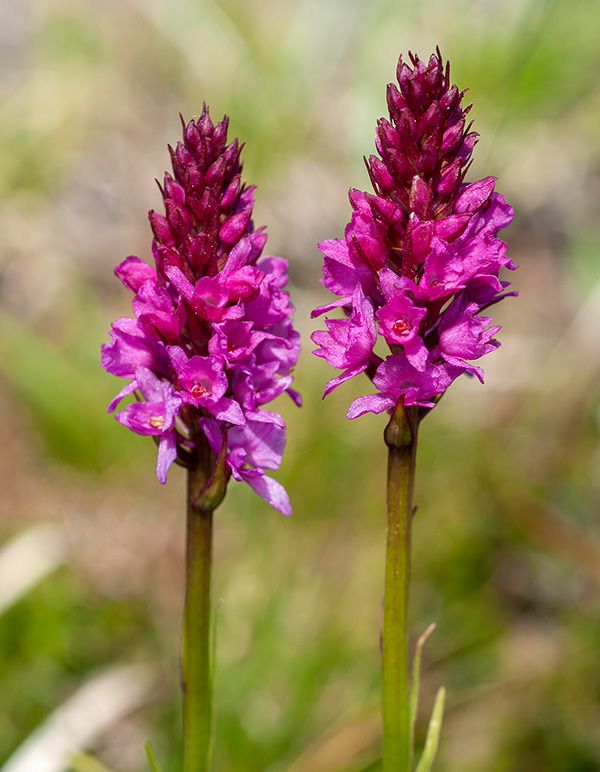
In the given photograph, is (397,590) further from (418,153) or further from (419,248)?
(418,153)

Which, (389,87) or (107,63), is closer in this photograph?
(389,87)

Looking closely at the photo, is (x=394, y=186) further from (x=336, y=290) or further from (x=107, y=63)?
(x=107, y=63)

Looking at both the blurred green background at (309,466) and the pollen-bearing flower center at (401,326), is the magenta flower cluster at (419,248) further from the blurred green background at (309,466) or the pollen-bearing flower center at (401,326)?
the blurred green background at (309,466)

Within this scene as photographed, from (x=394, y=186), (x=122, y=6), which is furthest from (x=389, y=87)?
(x=122, y=6)

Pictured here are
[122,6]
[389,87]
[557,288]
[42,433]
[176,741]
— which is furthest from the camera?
[122,6]

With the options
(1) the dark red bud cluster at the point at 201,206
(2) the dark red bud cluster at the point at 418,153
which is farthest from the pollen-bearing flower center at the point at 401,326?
(1) the dark red bud cluster at the point at 201,206

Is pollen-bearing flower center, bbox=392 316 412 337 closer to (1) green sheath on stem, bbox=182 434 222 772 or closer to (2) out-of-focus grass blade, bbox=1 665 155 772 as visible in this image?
(1) green sheath on stem, bbox=182 434 222 772

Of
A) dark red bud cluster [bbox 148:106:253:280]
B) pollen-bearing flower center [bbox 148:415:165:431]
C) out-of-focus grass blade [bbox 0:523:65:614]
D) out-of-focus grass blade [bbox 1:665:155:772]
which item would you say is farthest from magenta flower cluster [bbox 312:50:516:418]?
out-of-focus grass blade [bbox 0:523:65:614]
